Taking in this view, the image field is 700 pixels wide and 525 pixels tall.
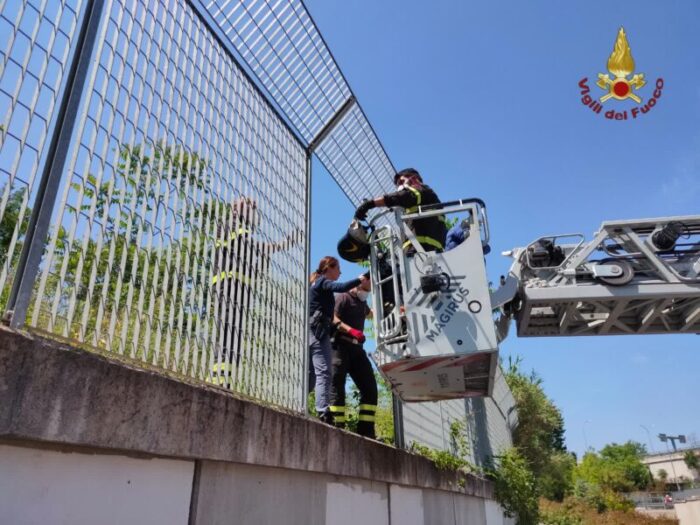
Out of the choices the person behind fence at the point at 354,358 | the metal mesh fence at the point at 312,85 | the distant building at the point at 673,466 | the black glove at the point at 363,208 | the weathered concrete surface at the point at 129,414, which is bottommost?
the weathered concrete surface at the point at 129,414

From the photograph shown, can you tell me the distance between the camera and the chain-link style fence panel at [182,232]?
210cm

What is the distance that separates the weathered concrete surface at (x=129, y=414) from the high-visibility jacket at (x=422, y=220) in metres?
1.88

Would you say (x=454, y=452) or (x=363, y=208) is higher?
(x=363, y=208)

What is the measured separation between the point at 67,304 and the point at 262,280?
64.2 inches

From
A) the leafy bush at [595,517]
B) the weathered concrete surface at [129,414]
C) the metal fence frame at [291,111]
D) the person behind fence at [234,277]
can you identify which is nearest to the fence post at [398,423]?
the metal fence frame at [291,111]

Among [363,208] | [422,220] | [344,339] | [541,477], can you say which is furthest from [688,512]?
[363,208]

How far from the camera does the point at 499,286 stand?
17.0ft

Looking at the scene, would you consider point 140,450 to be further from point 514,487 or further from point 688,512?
point 688,512

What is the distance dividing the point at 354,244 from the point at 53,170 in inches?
114

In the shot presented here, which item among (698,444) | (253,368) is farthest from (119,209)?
(698,444)

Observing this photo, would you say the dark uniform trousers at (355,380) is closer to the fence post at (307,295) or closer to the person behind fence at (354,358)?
the person behind fence at (354,358)

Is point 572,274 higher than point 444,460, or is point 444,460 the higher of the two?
point 572,274

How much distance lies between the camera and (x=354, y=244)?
4605 millimetres

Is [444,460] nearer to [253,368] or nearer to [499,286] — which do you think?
[499,286]
